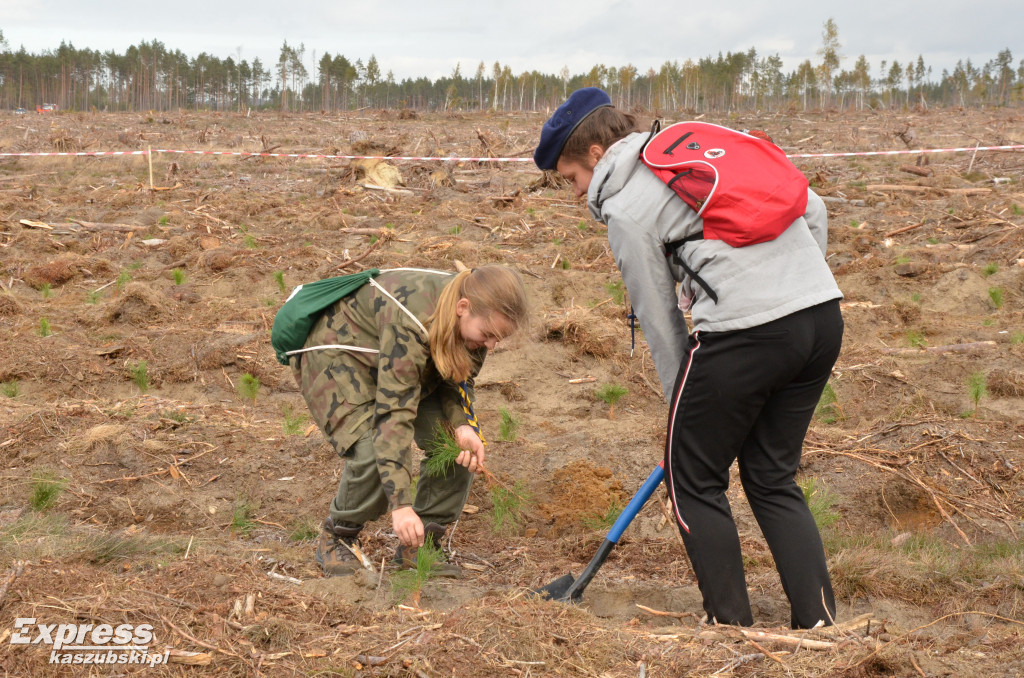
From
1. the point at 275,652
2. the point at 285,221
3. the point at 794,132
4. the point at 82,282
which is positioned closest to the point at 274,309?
the point at 82,282

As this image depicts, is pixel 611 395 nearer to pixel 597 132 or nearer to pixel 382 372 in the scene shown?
pixel 382 372

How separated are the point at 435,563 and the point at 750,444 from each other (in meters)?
1.53

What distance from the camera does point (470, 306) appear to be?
113 inches

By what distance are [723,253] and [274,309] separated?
20.2 feet

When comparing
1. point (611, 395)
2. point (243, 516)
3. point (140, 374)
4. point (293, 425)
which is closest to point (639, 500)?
point (243, 516)

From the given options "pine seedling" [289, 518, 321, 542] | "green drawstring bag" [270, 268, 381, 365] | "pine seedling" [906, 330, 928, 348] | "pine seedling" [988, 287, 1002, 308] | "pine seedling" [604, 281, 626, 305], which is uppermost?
"green drawstring bag" [270, 268, 381, 365]

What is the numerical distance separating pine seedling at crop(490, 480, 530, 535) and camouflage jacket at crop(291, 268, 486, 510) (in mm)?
718

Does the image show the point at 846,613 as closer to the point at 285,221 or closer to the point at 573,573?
the point at 573,573

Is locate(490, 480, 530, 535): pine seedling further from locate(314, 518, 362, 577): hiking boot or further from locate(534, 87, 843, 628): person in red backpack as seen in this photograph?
locate(534, 87, 843, 628): person in red backpack

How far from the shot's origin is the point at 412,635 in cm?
261

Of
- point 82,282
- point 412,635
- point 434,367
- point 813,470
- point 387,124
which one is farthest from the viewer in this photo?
point 387,124

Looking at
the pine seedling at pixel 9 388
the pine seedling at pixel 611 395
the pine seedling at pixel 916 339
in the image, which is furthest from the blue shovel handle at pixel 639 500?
the pine seedling at pixel 9 388

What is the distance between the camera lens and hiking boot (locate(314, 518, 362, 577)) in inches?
139

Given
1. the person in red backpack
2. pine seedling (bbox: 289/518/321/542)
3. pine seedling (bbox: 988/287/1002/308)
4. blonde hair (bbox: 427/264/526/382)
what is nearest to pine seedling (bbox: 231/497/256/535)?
pine seedling (bbox: 289/518/321/542)
